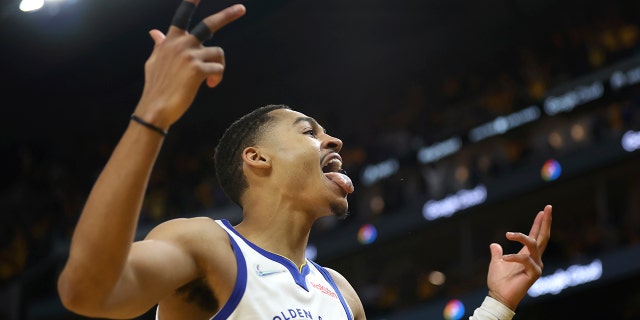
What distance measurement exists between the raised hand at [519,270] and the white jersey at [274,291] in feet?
2.10

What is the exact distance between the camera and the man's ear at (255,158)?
3.97 m

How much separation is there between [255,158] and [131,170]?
58.0 inches

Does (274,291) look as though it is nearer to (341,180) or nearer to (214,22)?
(341,180)

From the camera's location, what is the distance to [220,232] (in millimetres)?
3512

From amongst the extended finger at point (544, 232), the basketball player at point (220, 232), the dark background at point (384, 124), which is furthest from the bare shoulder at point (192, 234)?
the dark background at point (384, 124)

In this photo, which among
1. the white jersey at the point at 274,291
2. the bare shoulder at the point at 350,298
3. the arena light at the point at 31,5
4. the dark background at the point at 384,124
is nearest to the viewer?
the white jersey at the point at 274,291

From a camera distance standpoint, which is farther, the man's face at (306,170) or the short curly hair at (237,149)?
the short curly hair at (237,149)

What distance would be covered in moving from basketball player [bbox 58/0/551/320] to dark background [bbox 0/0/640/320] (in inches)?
343

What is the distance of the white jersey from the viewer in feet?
11.0

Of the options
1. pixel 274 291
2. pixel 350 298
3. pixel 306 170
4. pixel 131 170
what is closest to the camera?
pixel 131 170

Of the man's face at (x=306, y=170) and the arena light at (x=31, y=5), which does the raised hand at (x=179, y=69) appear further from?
the arena light at (x=31, y=5)

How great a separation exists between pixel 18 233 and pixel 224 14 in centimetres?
1801

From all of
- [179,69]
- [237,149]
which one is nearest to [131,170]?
[179,69]

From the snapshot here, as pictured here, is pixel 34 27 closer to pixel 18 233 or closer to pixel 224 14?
pixel 18 233
